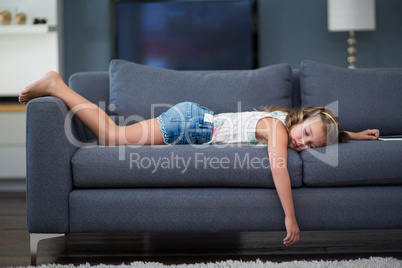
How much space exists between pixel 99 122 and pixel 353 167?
117cm

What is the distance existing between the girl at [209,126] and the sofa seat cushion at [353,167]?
0.12 m

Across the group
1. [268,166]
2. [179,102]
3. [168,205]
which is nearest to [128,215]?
[168,205]

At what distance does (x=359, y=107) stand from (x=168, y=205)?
1267 millimetres

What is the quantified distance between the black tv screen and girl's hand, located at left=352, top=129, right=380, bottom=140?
2110 millimetres

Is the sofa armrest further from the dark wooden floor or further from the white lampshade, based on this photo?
the white lampshade

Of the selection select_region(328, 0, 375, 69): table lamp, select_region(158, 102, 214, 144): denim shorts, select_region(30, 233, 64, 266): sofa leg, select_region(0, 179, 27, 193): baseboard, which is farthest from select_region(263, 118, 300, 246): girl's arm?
select_region(0, 179, 27, 193): baseboard

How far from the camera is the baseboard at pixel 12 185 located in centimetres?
365

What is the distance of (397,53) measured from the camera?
13.9 feet

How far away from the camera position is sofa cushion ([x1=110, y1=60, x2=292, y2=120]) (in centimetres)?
230

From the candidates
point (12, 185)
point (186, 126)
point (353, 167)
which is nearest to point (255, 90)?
point (186, 126)

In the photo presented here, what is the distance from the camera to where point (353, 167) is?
1.73 metres

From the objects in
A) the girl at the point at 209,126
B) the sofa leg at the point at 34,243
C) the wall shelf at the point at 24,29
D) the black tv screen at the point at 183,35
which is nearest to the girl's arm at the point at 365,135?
the girl at the point at 209,126

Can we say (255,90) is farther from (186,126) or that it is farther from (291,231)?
(291,231)

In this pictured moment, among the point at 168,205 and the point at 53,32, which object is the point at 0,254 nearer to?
the point at 168,205
